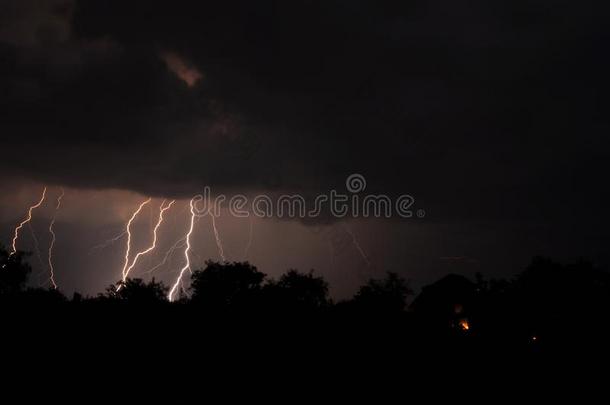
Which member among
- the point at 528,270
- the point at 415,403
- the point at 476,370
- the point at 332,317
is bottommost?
the point at 415,403

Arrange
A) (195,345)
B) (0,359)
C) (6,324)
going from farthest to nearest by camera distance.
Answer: (195,345)
(6,324)
(0,359)

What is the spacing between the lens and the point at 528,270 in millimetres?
38531

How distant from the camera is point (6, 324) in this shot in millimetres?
10312

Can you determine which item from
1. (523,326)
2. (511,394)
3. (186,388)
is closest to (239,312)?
(186,388)

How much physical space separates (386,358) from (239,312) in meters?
3.53

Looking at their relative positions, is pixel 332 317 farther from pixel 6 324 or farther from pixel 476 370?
pixel 6 324

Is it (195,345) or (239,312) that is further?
(239,312)

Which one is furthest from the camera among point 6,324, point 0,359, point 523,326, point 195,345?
point 523,326

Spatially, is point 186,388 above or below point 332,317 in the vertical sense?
below

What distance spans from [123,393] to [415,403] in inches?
232

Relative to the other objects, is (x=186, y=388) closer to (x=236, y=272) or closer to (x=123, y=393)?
(x=123, y=393)

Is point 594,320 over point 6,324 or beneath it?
over

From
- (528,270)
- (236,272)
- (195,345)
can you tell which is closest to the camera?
(195,345)

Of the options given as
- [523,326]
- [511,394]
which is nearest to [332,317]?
[511,394]
